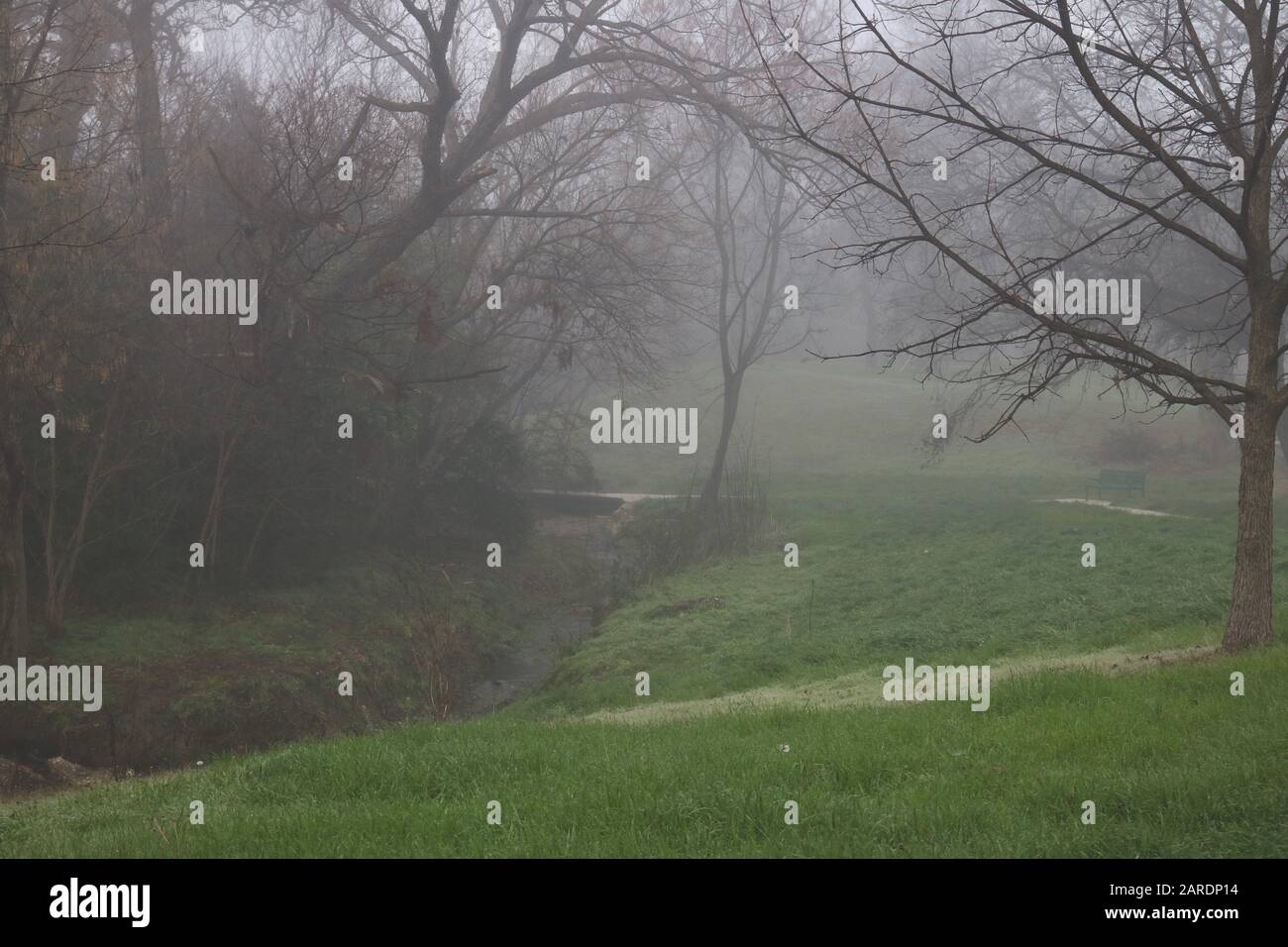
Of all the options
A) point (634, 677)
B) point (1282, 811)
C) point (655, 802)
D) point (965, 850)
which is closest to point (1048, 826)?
point (965, 850)

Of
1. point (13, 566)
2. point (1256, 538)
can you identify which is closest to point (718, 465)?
point (13, 566)

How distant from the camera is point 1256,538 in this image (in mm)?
10406

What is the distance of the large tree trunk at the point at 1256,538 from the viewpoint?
10.4 m

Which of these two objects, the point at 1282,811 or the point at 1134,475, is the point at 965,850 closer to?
the point at 1282,811

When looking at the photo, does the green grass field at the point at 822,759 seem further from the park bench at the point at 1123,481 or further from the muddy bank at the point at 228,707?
the park bench at the point at 1123,481

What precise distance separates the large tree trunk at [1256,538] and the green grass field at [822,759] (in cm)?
44

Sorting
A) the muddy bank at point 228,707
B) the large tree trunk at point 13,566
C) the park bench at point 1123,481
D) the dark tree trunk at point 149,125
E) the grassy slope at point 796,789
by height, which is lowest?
the muddy bank at point 228,707

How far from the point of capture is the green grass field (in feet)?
20.8

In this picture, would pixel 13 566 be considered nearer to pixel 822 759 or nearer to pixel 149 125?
pixel 149 125

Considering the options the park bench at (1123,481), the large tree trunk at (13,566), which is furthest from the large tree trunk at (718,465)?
the large tree trunk at (13,566)

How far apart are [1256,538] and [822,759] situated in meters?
5.28

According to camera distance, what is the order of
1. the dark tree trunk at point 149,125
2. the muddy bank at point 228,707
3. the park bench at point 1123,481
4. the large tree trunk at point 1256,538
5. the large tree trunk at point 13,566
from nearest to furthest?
the large tree trunk at point 1256,538
the muddy bank at point 228,707
the large tree trunk at point 13,566
the dark tree trunk at point 149,125
the park bench at point 1123,481

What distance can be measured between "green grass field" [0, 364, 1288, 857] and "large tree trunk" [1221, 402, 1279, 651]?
436mm

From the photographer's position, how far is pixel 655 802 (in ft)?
22.9
